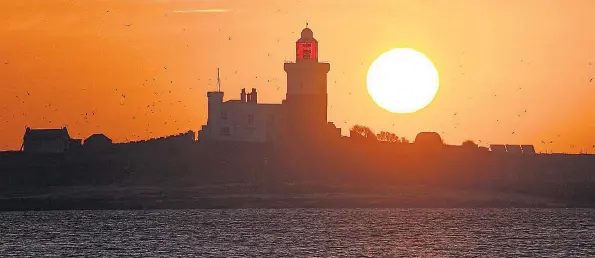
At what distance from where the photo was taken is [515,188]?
14812cm

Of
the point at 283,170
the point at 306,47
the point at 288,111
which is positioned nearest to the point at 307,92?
the point at 288,111

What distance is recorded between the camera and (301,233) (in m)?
121

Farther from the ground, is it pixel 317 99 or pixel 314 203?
pixel 317 99

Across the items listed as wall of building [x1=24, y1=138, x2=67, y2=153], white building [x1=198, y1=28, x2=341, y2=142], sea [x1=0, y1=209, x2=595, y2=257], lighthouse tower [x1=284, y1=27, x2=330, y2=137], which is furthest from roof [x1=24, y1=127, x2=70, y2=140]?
lighthouse tower [x1=284, y1=27, x2=330, y2=137]

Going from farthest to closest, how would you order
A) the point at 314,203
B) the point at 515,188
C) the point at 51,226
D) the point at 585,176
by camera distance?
1. the point at 585,176
2. the point at 515,188
3. the point at 314,203
4. the point at 51,226

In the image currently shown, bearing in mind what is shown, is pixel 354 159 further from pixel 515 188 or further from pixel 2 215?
pixel 2 215

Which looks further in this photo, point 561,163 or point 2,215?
point 561,163

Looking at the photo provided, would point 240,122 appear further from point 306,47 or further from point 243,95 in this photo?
point 306,47

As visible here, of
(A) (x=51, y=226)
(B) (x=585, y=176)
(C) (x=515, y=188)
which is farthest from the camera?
(B) (x=585, y=176)

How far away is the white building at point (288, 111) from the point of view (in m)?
148

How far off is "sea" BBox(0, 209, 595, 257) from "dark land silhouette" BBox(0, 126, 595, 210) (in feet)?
4.44

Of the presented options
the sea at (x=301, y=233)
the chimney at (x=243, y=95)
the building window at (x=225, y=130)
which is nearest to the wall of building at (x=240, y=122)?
the building window at (x=225, y=130)

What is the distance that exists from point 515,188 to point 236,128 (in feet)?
83.6

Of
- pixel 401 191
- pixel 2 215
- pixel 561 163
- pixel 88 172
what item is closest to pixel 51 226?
pixel 2 215
